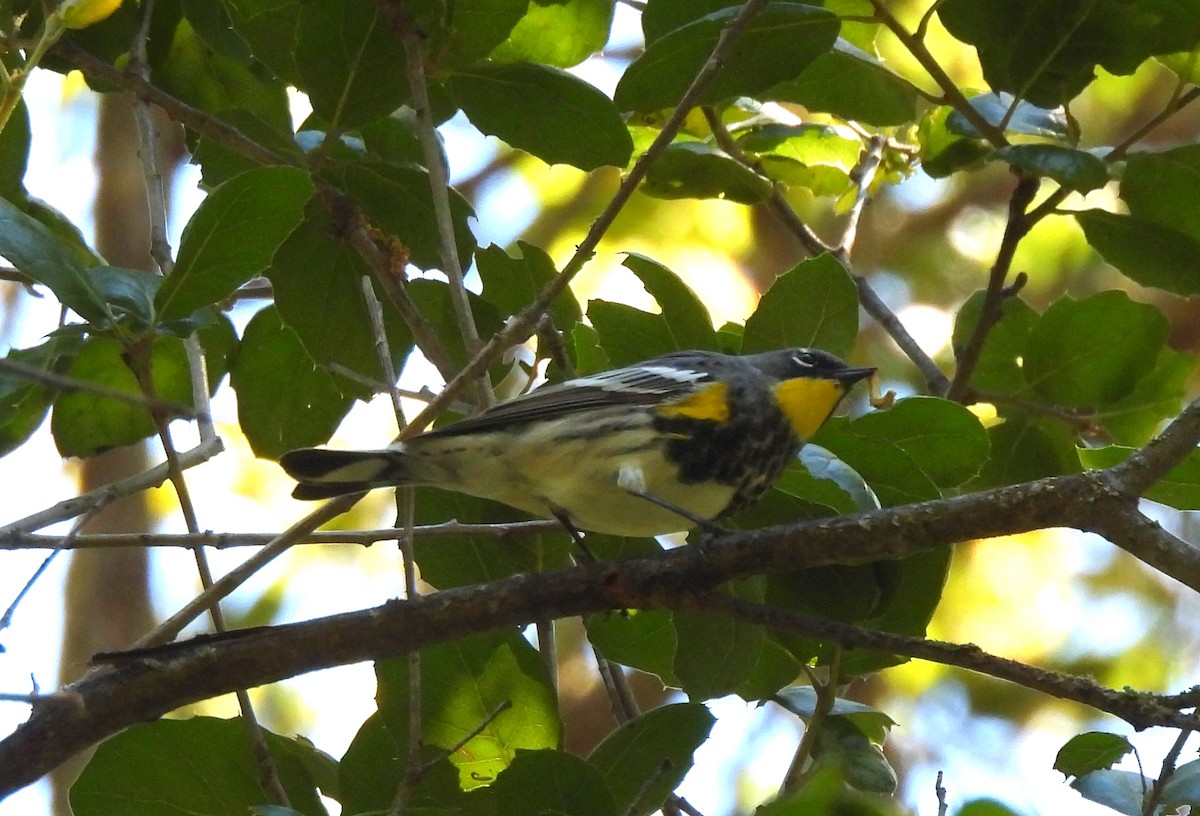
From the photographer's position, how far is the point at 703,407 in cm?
309

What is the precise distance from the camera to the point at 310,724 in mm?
6789

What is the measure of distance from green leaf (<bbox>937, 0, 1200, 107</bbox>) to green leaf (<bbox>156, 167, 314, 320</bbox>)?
1441mm

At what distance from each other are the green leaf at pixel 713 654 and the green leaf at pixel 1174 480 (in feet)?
2.34

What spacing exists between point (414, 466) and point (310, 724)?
4300 mm

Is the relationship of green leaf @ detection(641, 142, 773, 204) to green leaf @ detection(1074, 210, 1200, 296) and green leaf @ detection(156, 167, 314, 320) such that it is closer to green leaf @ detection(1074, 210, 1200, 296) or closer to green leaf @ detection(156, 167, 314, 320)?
green leaf @ detection(1074, 210, 1200, 296)

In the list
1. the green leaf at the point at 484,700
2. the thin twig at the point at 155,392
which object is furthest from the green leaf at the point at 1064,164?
the thin twig at the point at 155,392

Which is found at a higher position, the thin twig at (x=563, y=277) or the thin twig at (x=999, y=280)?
the thin twig at (x=999, y=280)

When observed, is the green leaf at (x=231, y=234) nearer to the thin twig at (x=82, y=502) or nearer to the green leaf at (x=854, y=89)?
the thin twig at (x=82, y=502)

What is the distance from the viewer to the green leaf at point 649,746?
7.36 feet

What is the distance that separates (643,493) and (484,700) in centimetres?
64

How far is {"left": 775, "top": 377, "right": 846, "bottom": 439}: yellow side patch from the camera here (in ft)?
10.1

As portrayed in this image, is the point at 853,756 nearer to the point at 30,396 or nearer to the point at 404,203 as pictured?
the point at 404,203

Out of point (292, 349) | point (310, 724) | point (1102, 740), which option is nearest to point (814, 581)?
point (1102, 740)

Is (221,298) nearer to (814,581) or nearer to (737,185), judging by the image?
(814,581)
